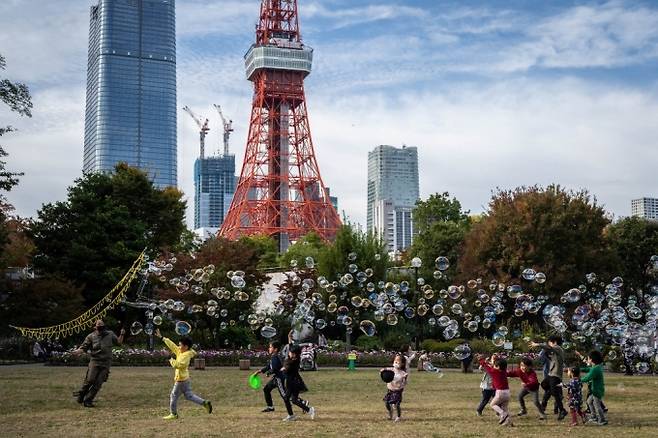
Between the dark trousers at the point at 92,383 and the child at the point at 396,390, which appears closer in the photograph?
the child at the point at 396,390

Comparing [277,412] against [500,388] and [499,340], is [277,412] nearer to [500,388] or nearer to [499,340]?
[500,388]

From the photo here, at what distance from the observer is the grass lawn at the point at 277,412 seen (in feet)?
42.8

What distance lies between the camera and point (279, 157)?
3361 inches

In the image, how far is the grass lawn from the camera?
513 inches

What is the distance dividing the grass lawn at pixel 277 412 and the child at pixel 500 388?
24 centimetres

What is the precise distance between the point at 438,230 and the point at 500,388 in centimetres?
3897

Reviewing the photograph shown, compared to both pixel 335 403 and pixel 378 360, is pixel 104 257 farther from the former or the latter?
pixel 335 403

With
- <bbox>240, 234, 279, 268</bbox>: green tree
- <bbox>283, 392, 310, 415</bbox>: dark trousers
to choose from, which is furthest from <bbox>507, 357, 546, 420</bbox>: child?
<bbox>240, 234, 279, 268</bbox>: green tree

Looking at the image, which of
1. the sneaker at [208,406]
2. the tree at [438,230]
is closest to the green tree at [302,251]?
the tree at [438,230]

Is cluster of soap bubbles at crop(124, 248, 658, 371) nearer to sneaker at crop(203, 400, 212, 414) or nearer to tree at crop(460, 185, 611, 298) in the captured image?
tree at crop(460, 185, 611, 298)

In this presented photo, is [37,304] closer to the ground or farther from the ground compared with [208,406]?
farther from the ground

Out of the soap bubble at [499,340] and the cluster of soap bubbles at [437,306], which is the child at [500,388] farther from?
the soap bubble at [499,340]

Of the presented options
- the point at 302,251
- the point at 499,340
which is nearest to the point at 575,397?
the point at 499,340

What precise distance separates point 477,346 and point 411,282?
684 cm
